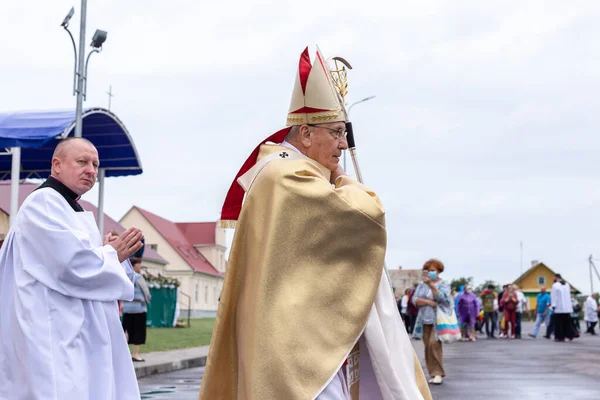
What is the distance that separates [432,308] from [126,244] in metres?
8.33

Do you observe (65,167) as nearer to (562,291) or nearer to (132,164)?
(132,164)

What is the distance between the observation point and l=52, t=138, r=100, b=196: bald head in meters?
5.38

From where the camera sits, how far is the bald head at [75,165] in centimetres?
538

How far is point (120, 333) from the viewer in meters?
5.29

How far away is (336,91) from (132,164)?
1574 cm

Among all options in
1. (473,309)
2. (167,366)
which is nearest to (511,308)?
(473,309)

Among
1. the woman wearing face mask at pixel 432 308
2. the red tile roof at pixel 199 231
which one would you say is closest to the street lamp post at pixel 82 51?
the woman wearing face mask at pixel 432 308

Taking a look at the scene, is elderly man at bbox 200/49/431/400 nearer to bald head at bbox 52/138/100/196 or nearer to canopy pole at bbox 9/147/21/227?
bald head at bbox 52/138/100/196

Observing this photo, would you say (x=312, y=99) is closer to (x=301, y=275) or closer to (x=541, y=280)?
(x=301, y=275)

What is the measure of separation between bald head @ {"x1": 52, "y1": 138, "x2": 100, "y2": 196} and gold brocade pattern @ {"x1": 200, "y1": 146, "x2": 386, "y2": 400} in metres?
1.75

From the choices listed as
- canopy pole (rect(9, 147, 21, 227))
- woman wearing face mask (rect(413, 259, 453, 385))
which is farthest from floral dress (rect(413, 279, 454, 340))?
canopy pole (rect(9, 147, 21, 227))

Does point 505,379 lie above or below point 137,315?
below

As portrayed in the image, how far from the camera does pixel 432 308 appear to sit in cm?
1304

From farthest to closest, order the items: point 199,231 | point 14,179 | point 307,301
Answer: point 199,231, point 14,179, point 307,301
